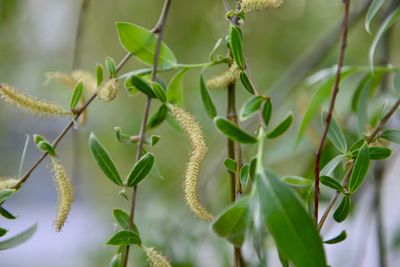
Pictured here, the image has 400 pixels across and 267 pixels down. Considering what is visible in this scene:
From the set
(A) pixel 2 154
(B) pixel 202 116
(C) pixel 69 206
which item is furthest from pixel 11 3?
(C) pixel 69 206

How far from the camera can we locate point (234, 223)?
0.24 m

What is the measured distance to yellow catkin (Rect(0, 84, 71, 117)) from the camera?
0.97 feet

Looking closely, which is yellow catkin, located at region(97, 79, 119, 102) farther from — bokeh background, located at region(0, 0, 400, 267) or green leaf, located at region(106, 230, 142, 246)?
bokeh background, located at region(0, 0, 400, 267)

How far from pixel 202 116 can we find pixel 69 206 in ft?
2.07

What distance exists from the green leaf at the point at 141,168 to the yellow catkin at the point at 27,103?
5 centimetres

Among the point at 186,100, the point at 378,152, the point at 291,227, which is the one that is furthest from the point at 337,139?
the point at 186,100

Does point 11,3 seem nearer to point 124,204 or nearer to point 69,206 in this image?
point 124,204

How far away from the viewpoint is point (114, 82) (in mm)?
306

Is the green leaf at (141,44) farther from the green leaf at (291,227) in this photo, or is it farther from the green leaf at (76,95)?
the green leaf at (291,227)

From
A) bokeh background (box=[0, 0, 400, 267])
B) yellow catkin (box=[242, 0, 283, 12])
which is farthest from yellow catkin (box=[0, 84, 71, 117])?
bokeh background (box=[0, 0, 400, 267])

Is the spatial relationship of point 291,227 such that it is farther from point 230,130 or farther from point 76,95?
point 76,95

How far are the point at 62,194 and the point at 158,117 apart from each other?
9 cm

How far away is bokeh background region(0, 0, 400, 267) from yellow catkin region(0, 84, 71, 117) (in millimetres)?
405

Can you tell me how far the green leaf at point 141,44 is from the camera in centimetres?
34
